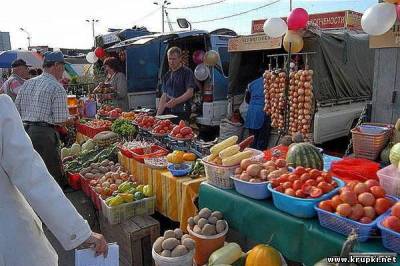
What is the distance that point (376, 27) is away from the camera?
4734 millimetres

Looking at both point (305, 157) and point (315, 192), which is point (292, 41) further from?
point (315, 192)

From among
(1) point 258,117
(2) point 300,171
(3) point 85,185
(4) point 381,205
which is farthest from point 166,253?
(1) point 258,117

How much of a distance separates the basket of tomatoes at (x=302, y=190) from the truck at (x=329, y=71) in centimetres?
418

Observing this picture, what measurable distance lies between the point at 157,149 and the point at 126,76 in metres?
6.09

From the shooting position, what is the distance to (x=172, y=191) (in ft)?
11.6

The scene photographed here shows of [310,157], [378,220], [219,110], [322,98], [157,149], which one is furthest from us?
[219,110]

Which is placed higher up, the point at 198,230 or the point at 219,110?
the point at 219,110

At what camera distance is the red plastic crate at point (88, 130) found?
20.5 ft

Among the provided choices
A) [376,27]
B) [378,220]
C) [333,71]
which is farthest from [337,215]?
[333,71]

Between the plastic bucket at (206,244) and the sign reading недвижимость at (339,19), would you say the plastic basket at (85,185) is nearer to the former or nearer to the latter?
the plastic bucket at (206,244)

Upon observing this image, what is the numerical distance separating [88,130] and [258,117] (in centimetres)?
363

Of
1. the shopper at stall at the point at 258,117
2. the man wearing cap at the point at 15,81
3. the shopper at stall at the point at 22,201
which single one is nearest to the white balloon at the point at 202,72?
the shopper at stall at the point at 258,117

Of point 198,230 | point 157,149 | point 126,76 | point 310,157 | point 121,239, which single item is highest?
point 126,76

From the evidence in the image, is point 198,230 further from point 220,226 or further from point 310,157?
point 310,157
